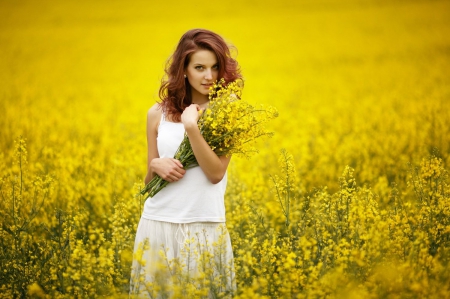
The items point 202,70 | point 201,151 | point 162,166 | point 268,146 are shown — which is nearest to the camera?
point 201,151

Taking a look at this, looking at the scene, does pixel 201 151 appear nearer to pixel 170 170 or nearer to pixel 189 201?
pixel 170 170

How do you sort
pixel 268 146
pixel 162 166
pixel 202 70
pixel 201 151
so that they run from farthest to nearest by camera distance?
pixel 268 146 → pixel 202 70 → pixel 162 166 → pixel 201 151

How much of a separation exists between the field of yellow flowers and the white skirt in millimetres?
82

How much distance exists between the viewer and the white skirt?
2715mm

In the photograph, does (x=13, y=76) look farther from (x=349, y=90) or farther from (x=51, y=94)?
(x=349, y=90)

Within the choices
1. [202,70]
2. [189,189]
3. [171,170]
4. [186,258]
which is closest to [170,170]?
[171,170]

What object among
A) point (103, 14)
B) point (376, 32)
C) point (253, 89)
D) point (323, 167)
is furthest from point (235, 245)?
point (376, 32)

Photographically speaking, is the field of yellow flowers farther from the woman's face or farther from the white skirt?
the woman's face

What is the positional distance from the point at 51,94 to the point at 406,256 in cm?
856

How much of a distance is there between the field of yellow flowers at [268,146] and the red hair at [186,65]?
66 cm

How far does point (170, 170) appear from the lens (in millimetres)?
2918


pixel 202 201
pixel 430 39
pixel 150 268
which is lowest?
pixel 150 268

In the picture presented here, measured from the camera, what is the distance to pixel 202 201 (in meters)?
3.00

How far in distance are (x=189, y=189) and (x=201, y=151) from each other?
0.26 m
